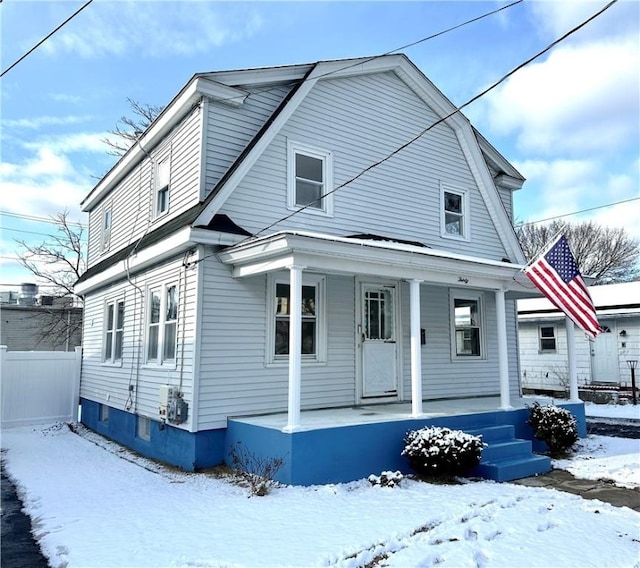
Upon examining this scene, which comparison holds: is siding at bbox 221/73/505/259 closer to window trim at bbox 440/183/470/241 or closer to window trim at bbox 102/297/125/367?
window trim at bbox 440/183/470/241

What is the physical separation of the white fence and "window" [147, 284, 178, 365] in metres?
5.75

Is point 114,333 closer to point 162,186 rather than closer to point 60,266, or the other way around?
point 162,186

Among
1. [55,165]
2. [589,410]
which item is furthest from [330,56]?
[55,165]

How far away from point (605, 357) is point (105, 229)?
17363 mm

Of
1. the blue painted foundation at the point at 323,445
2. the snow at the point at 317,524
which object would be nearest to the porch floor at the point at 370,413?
the blue painted foundation at the point at 323,445

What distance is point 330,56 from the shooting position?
10109 mm

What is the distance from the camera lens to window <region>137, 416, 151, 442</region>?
9.94m

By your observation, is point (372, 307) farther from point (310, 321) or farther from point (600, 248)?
point (600, 248)

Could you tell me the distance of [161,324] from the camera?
959cm

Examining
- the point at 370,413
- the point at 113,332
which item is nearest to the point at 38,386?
the point at 113,332

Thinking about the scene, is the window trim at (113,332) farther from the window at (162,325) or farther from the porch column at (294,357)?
the porch column at (294,357)

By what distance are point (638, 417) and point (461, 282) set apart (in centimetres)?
801

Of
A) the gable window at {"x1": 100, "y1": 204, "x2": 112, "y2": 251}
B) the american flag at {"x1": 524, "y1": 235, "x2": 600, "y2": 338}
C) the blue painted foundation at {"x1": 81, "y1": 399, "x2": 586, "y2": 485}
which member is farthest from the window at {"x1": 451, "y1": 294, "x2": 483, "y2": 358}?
the gable window at {"x1": 100, "y1": 204, "x2": 112, "y2": 251}

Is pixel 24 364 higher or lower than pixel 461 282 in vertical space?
lower
